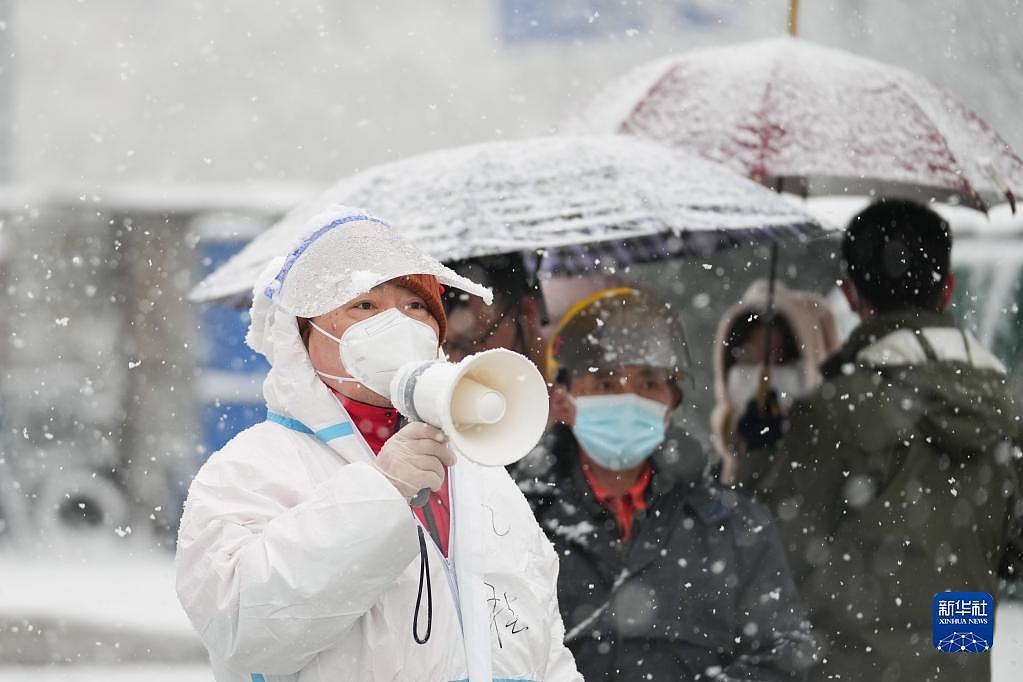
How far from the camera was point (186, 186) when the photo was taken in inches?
351

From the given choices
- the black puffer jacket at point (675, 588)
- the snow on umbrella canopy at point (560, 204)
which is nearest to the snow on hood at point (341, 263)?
the snow on umbrella canopy at point (560, 204)

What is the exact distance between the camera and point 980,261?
21.6ft

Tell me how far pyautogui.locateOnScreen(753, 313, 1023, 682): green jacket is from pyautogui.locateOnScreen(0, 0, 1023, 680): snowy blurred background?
27.4 inches

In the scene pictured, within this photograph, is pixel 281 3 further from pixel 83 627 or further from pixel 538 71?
pixel 83 627

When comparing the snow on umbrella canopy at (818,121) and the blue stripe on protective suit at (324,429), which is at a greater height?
the blue stripe on protective suit at (324,429)

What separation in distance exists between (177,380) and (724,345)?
455cm

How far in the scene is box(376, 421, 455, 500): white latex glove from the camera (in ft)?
5.62

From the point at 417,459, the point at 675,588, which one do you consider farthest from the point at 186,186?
the point at 417,459

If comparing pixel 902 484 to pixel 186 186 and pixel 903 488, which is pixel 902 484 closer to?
pixel 903 488

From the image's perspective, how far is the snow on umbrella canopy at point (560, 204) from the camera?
10.3 ft

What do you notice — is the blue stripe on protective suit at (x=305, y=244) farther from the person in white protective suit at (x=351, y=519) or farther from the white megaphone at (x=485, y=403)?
the white megaphone at (x=485, y=403)

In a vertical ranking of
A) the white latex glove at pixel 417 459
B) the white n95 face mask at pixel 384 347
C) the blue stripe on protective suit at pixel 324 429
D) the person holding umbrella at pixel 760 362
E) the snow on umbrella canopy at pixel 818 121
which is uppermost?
the white n95 face mask at pixel 384 347

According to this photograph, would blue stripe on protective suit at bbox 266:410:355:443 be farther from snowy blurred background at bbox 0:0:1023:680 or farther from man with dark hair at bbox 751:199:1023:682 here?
snowy blurred background at bbox 0:0:1023:680

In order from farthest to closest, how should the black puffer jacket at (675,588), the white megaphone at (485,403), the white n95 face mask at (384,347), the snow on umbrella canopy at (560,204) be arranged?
the snow on umbrella canopy at (560,204) < the black puffer jacket at (675,588) < the white n95 face mask at (384,347) < the white megaphone at (485,403)
